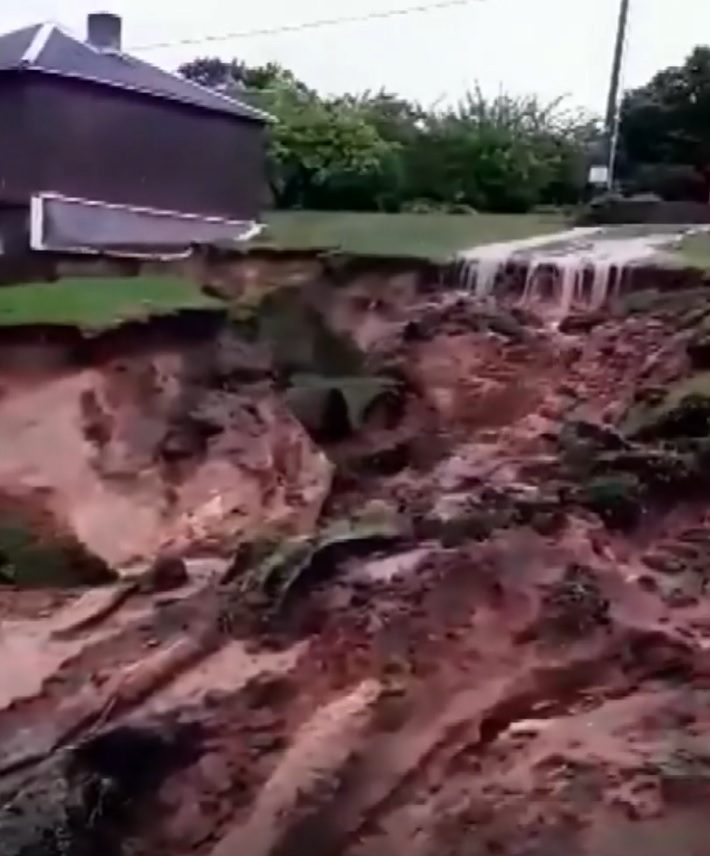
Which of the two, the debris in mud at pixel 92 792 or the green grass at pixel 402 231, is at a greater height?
the green grass at pixel 402 231

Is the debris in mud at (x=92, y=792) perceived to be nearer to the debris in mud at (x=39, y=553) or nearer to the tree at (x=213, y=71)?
the debris in mud at (x=39, y=553)

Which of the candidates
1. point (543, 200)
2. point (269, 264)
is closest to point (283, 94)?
point (543, 200)

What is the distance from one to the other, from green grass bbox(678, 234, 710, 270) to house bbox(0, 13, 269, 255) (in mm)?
5654

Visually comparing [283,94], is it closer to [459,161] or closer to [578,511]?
[459,161]

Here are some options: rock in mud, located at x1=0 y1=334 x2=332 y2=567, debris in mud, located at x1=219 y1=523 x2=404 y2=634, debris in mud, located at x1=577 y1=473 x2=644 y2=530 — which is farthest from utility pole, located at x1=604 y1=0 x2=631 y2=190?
debris in mud, located at x1=219 y1=523 x2=404 y2=634

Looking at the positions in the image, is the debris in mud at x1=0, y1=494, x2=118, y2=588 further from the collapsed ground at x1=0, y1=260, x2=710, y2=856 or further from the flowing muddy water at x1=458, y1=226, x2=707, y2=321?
the flowing muddy water at x1=458, y1=226, x2=707, y2=321

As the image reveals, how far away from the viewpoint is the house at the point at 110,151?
15.3 m

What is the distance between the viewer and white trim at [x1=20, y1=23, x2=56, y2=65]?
1503 cm

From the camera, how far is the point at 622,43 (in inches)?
898

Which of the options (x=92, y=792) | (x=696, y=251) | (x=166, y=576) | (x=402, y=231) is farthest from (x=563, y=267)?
(x=92, y=792)

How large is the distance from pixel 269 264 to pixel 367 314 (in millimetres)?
1239

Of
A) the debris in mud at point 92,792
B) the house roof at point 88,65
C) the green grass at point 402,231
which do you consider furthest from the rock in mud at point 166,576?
the house roof at point 88,65

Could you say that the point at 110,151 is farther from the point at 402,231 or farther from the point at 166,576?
the point at 166,576

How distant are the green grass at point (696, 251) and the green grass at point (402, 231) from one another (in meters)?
2.15
